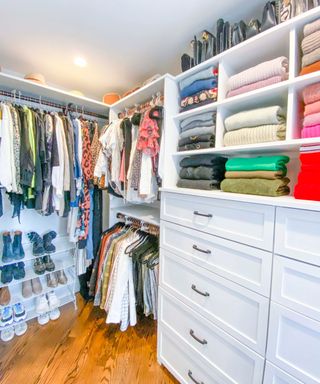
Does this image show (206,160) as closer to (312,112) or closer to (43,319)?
(312,112)

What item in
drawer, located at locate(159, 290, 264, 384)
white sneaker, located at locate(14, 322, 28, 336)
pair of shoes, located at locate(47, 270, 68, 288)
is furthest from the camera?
pair of shoes, located at locate(47, 270, 68, 288)

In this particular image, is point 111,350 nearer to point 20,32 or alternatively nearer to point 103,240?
point 103,240

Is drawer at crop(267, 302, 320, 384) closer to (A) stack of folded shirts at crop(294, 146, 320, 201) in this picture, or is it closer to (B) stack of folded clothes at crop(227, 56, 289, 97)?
(A) stack of folded shirts at crop(294, 146, 320, 201)

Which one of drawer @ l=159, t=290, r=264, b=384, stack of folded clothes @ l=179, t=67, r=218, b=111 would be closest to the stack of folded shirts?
stack of folded clothes @ l=179, t=67, r=218, b=111

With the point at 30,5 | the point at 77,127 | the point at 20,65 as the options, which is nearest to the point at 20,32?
the point at 30,5

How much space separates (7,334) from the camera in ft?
5.33

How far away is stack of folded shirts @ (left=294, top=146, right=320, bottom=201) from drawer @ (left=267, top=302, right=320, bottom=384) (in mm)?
441

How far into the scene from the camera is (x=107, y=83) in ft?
6.40

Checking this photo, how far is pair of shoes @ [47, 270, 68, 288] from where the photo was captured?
1.89 m

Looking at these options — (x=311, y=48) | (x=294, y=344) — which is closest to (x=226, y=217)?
(x=294, y=344)

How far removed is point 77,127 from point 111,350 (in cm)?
179

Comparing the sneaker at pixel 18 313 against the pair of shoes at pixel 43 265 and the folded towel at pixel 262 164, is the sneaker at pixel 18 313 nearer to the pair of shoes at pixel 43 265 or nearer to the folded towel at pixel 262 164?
the pair of shoes at pixel 43 265

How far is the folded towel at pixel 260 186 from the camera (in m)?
0.87

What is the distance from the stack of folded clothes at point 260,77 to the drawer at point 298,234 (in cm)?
60
